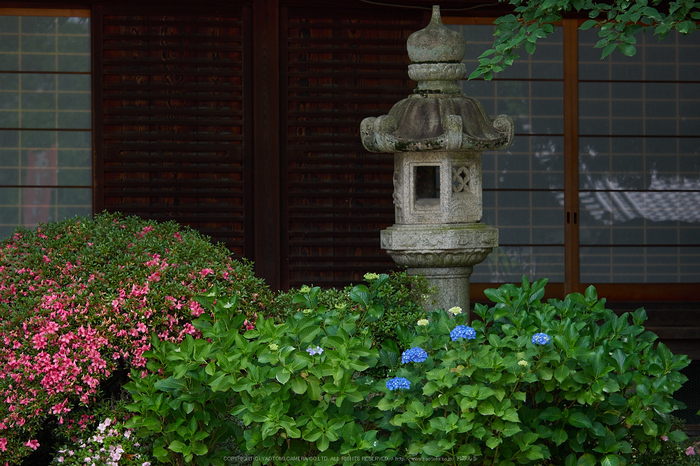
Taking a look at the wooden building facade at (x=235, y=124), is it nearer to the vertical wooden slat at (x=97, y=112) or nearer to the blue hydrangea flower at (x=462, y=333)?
the vertical wooden slat at (x=97, y=112)

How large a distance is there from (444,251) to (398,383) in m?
1.38

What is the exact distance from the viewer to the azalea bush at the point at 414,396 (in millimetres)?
3119

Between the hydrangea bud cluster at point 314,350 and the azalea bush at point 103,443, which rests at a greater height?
the hydrangea bud cluster at point 314,350

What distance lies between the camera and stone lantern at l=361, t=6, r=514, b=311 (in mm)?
4383

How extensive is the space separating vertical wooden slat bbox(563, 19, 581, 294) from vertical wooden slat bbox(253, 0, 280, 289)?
102 inches

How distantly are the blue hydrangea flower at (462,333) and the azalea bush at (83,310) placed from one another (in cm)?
99

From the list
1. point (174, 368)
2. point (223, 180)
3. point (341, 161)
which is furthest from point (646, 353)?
point (223, 180)

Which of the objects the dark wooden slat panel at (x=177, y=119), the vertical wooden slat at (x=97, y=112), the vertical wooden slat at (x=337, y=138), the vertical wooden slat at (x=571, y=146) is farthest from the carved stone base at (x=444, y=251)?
the vertical wooden slat at (x=97, y=112)

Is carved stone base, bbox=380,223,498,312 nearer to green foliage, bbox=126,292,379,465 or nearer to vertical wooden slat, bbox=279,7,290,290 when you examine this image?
green foliage, bbox=126,292,379,465

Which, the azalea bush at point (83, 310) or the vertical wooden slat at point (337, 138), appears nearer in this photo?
the azalea bush at point (83, 310)

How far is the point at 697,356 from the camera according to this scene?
584 centimetres

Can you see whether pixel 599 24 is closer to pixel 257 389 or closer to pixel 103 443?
pixel 257 389

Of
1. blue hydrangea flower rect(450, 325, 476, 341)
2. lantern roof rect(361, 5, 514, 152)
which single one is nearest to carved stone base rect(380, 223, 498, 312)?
lantern roof rect(361, 5, 514, 152)

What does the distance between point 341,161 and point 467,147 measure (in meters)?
1.93
